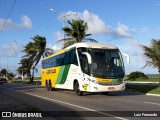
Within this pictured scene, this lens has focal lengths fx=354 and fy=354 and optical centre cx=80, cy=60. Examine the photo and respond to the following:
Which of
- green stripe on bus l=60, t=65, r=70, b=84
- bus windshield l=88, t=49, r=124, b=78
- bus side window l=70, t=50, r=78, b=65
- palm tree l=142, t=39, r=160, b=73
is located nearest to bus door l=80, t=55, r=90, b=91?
bus windshield l=88, t=49, r=124, b=78

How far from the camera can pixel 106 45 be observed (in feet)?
79.4

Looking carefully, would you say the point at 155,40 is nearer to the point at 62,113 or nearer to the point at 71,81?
the point at 71,81

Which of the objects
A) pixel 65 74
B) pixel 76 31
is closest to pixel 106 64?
pixel 65 74

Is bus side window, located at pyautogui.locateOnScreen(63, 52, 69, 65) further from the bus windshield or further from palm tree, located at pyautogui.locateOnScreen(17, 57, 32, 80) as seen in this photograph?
palm tree, located at pyautogui.locateOnScreen(17, 57, 32, 80)

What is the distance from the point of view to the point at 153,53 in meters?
34.9

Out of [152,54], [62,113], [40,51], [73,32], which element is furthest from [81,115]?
[40,51]

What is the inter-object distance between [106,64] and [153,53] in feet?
42.9

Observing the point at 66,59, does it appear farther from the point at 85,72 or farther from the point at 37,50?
the point at 37,50

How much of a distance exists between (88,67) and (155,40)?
48.5 feet

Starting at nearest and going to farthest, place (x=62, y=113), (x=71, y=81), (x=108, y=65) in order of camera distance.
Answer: (x=62, y=113), (x=108, y=65), (x=71, y=81)

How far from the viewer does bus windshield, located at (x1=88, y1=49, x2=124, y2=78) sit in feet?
75.0

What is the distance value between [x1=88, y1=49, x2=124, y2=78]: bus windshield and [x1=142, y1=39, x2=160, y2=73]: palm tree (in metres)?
11.9

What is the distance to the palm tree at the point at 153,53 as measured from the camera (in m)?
34.6

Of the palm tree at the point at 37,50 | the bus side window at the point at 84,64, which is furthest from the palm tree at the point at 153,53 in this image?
the palm tree at the point at 37,50
